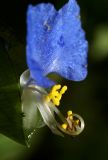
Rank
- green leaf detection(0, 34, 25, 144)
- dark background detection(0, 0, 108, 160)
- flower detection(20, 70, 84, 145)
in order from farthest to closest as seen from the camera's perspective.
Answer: dark background detection(0, 0, 108, 160)
flower detection(20, 70, 84, 145)
green leaf detection(0, 34, 25, 144)

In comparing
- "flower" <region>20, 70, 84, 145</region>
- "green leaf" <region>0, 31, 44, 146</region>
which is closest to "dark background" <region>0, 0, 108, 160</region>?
"flower" <region>20, 70, 84, 145</region>

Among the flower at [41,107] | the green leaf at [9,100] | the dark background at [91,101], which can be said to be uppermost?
the green leaf at [9,100]

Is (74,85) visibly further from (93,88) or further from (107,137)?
(107,137)

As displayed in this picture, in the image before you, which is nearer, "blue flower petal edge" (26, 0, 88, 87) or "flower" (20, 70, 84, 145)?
"blue flower petal edge" (26, 0, 88, 87)

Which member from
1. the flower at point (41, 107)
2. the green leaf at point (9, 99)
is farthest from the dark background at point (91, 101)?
the green leaf at point (9, 99)

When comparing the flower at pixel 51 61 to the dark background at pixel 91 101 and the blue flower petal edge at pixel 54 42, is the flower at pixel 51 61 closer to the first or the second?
the blue flower petal edge at pixel 54 42

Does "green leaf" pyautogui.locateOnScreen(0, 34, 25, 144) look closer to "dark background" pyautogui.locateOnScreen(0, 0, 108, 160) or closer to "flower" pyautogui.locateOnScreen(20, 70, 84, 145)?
"flower" pyautogui.locateOnScreen(20, 70, 84, 145)

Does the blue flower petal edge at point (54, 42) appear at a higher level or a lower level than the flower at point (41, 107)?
higher

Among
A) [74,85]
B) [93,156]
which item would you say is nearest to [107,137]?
[93,156]
